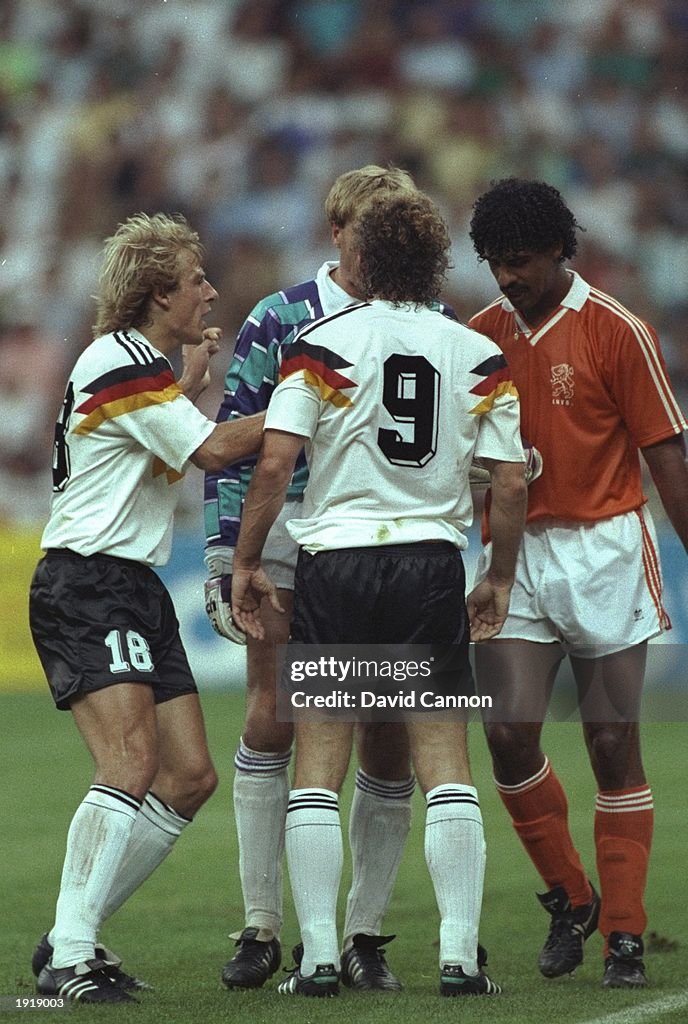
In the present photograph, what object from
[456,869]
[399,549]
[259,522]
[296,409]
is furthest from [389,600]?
[456,869]

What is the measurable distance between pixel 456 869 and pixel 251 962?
0.66 meters

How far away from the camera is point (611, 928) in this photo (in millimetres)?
3891

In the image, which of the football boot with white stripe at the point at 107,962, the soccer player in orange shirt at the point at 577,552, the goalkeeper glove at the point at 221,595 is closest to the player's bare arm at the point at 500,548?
the soccer player in orange shirt at the point at 577,552

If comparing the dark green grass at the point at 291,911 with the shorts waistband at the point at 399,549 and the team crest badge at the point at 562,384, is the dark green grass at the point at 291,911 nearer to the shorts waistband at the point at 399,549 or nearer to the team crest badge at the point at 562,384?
the shorts waistband at the point at 399,549

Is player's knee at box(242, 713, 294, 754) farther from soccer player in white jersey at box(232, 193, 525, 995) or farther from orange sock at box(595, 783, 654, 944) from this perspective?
orange sock at box(595, 783, 654, 944)

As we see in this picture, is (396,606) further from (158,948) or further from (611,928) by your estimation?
(158,948)

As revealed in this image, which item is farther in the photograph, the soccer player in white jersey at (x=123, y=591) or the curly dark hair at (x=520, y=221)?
the curly dark hair at (x=520, y=221)

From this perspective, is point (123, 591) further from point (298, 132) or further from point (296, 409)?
point (298, 132)

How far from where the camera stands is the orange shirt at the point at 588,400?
3.97m

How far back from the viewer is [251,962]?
390cm

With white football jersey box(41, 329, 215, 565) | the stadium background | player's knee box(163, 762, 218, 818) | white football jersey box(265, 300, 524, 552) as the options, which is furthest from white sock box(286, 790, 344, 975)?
the stadium background

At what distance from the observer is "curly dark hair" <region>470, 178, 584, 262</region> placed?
13.0ft

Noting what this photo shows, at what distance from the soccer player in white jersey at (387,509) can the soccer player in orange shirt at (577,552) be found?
381 millimetres

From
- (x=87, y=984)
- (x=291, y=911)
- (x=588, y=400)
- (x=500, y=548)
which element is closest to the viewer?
(x=87, y=984)
